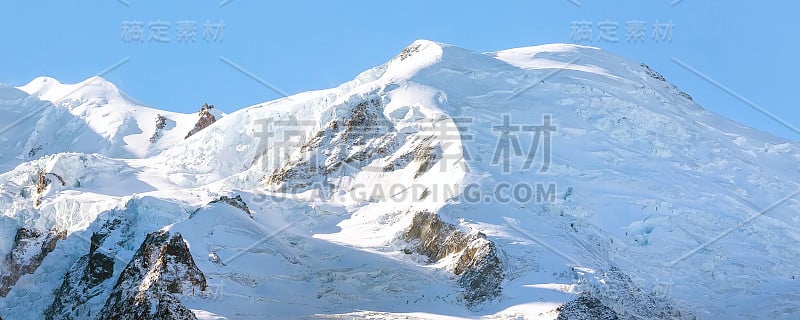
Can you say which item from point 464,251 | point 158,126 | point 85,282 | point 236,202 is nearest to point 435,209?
point 464,251

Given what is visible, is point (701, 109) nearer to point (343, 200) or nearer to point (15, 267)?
point (343, 200)

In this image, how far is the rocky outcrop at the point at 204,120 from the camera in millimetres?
81875

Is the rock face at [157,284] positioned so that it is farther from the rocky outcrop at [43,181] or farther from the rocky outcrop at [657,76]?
the rocky outcrop at [657,76]

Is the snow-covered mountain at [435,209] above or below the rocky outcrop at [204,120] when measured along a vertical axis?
below

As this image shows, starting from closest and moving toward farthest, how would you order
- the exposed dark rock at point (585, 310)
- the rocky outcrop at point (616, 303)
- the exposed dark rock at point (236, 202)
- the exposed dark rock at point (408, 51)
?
the exposed dark rock at point (585, 310) → the rocky outcrop at point (616, 303) → the exposed dark rock at point (236, 202) → the exposed dark rock at point (408, 51)

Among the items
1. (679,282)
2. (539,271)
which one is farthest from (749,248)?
(539,271)

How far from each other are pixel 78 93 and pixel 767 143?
6403 cm

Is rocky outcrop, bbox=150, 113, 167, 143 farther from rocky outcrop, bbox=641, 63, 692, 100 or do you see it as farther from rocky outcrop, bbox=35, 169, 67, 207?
rocky outcrop, bbox=641, 63, 692, 100

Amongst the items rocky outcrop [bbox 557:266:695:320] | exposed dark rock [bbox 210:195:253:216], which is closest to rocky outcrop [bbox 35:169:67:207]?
exposed dark rock [bbox 210:195:253:216]

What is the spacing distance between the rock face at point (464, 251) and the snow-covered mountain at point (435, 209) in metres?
0.11

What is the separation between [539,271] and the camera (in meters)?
41.9

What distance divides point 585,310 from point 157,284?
614 inches

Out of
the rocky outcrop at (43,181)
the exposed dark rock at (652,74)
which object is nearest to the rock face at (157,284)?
the rocky outcrop at (43,181)

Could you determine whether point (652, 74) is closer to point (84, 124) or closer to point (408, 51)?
point (408, 51)
